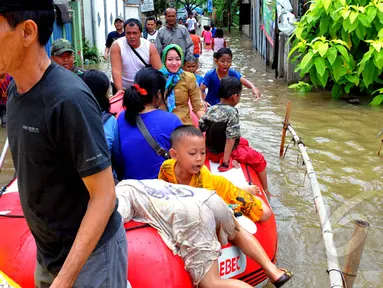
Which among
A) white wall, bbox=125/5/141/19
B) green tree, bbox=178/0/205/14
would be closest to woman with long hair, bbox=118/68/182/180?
white wall, bbox=125/5/141/19

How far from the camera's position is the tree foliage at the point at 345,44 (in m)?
8.69

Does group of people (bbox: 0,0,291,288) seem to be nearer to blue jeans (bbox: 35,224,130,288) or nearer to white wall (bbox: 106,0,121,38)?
blue jeans (bbox: 35,224,130,288)

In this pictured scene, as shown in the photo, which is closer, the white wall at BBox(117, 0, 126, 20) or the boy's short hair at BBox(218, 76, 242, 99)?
the boy's short hair at BBox(218, 76, 242, 99)

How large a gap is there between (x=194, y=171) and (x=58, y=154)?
64.2 inches

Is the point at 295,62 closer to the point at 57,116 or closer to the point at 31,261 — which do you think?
the point at 31,261

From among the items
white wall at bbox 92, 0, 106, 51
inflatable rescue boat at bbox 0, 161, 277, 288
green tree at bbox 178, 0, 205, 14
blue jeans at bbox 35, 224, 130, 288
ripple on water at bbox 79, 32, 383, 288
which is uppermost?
green tree at bbox 178, 0, 205, 14

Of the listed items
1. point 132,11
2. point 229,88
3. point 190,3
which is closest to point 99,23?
point 132,11

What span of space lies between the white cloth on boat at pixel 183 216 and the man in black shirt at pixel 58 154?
1.03 metres

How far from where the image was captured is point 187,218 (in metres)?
2.61

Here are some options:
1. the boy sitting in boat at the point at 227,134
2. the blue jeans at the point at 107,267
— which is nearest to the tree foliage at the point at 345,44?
the boy sitting in boat at the point at 227,134

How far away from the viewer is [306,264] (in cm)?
399

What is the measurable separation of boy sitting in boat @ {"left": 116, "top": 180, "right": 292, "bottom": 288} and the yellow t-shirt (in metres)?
0.30

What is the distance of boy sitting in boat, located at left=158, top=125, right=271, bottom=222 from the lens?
2.99m

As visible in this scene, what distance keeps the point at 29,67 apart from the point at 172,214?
1.42 meters
